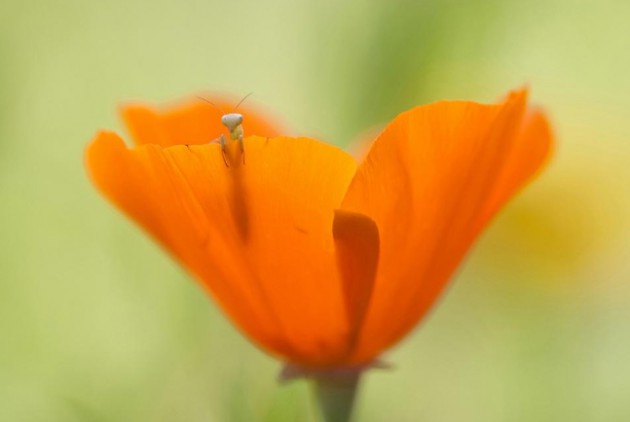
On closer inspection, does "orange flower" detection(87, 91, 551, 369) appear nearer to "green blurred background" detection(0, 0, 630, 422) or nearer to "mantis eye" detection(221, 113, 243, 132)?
"mantis eye" detection(221, 113, 243, 132)

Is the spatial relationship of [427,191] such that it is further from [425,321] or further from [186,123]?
[425,321]

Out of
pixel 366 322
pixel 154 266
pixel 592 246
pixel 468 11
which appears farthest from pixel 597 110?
pixel 366 322

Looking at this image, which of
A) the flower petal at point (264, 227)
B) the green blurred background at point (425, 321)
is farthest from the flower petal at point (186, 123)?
the green blurred background at point (425, 321)

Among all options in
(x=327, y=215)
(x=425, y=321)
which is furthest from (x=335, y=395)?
(x=425, y=321)

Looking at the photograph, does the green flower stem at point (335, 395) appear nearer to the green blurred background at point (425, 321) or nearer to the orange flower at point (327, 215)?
the orange flower at point (327, 215)

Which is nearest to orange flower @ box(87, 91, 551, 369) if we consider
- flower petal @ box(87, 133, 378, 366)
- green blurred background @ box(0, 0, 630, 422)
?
flower petal @ box(87, 133, 378, 366)
